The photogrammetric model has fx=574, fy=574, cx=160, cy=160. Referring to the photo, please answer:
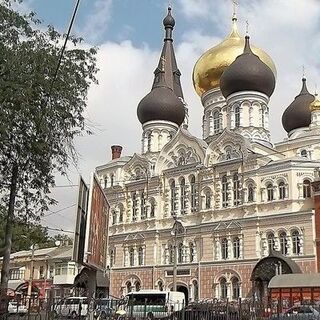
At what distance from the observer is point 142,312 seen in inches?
822

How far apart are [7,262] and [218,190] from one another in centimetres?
2451

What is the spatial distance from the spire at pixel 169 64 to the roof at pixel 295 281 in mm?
27037

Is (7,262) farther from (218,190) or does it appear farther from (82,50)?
(218,190)

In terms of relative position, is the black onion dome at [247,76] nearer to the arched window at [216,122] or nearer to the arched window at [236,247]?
the arched window at [216,122]

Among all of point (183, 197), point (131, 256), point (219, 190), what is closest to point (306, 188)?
point (219, 190)

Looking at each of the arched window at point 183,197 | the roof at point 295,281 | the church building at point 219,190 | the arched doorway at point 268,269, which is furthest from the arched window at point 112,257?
the roof at point 295,281

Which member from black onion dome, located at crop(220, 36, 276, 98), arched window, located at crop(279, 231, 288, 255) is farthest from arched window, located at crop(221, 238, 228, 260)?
black onion dome, located at crop(220, 36, 276, 98)

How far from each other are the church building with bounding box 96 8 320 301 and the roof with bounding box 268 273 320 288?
3.17 m

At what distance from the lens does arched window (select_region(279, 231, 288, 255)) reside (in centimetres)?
3581

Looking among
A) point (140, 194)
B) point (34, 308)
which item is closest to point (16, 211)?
point (34, 308)

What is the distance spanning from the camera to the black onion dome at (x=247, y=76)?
42.9m

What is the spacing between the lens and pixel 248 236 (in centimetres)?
3756

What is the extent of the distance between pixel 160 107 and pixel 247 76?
8379 millimetres

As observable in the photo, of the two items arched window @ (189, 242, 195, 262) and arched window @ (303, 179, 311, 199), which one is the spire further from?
arched window @ (303, 179, 311, 199)
